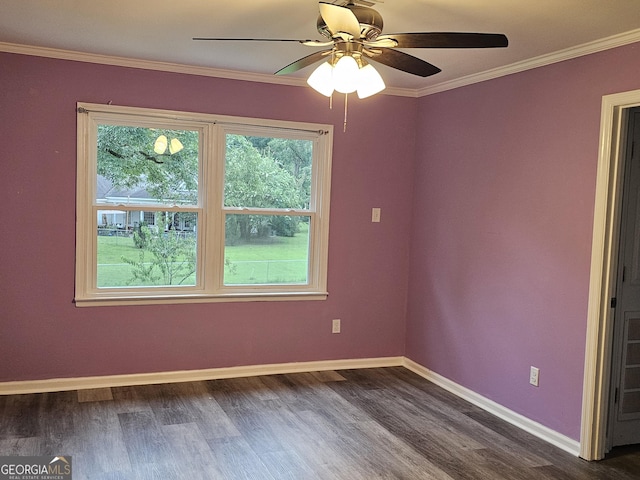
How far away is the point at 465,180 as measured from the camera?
4.26 meters

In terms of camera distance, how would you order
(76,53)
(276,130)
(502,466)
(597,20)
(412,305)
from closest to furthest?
1. (597,20)
2. (502,466)
3. (76,53)
4. (276,130)
5. (412,305)

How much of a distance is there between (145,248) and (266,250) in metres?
0.93

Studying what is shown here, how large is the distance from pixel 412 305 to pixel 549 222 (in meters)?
1.66

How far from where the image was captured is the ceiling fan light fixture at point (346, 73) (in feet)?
7.33

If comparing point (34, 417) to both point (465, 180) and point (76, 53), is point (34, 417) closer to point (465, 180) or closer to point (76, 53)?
point (76, 53)

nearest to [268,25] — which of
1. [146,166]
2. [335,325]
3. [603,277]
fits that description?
[146,166]

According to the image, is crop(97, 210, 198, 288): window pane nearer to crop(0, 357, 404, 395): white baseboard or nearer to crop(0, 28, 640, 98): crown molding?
crop(0, 357, 404, 395): white baseboard

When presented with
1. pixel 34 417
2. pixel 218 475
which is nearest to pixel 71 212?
pixel 34 417

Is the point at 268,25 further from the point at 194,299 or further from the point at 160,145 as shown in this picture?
the point at 194,299

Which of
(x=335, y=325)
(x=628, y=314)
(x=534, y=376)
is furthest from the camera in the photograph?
(x=335, y=325)

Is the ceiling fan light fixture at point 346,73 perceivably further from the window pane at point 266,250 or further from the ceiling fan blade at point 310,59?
the window pane at point 266,250

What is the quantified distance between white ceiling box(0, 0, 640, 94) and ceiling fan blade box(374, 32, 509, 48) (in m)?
0.49

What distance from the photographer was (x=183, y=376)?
431 cm

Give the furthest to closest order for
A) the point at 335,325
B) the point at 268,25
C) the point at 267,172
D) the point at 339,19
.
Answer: the point at 335,325 → the point at 267,172 → the point at 268,25 → the point at 339,19
